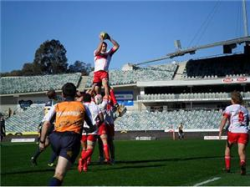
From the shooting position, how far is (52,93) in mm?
11234

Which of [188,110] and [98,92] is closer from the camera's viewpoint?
[98,92]

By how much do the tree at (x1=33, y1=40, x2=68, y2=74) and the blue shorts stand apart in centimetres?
10299

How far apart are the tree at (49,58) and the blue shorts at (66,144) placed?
102988 millimetres

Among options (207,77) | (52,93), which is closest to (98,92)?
(52,93)

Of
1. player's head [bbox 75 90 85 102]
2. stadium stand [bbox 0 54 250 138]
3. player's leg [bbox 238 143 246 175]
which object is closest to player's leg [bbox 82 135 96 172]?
player's head [bbox 75 90 85 102]

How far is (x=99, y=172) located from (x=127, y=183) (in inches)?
78.0

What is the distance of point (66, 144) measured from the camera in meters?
6.71

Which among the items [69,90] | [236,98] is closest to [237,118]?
[236,98]

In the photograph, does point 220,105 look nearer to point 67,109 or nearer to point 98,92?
point 98,92

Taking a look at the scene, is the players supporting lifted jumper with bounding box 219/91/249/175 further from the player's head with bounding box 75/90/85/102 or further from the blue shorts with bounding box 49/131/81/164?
the blue shorts with bounding box 49/131/81/164

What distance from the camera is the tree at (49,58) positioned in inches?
4264

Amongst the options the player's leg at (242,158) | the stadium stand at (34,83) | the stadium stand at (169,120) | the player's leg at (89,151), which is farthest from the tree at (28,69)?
the player's leg at (242,158)

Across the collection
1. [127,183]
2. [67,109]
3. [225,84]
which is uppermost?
[225,84]

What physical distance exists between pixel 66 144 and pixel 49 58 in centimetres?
10378
